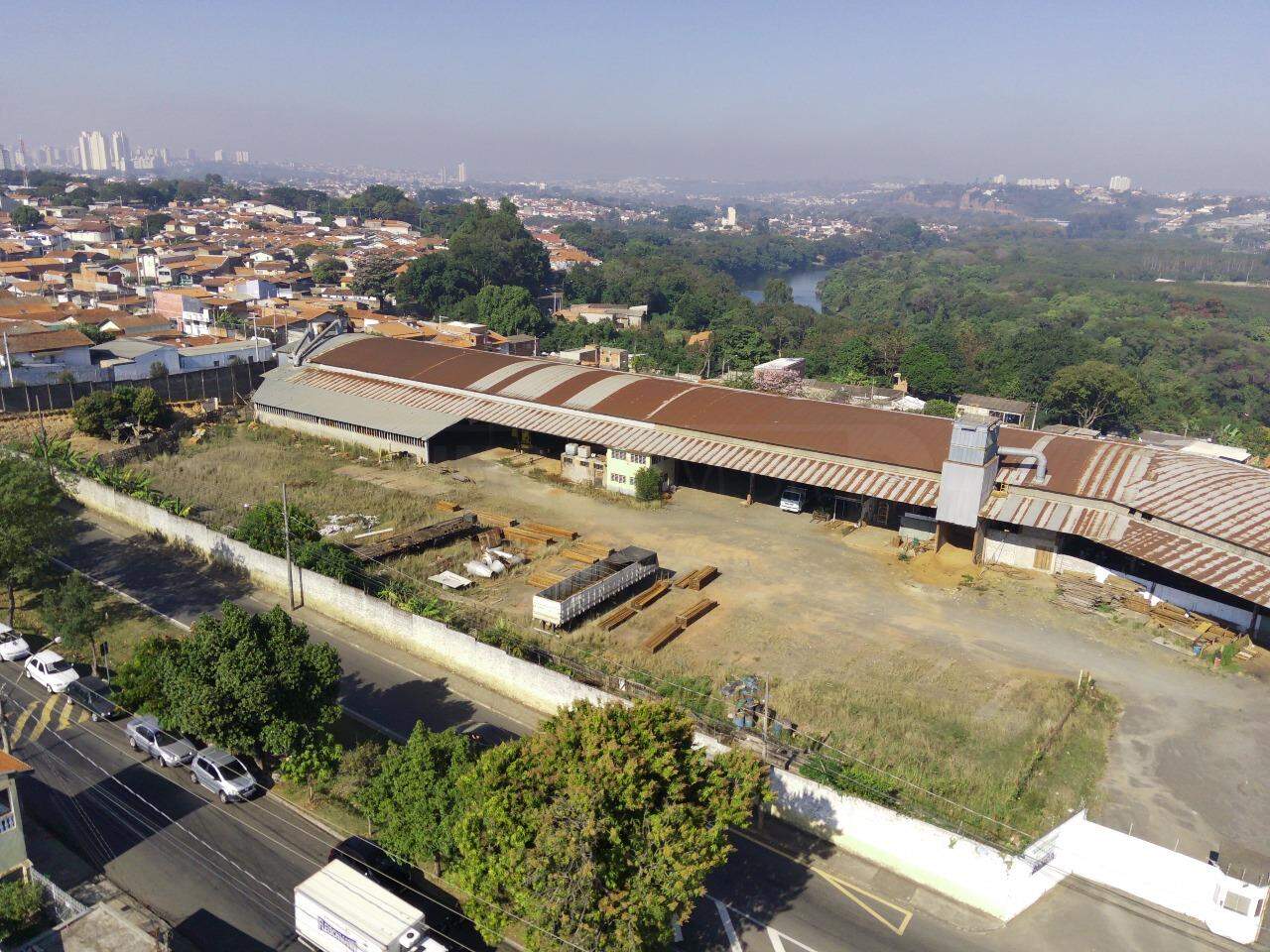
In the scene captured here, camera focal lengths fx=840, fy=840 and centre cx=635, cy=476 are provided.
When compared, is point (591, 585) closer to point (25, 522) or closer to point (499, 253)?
point (25, 522)

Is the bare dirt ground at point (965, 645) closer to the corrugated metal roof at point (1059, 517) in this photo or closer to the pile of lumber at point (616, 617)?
the pile of lumber at point (616, 617)

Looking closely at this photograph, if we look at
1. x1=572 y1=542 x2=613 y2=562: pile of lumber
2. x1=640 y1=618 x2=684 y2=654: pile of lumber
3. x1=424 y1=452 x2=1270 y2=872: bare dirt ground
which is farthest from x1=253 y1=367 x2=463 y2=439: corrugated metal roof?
x1=640 y1=618 x2=684 y2=654: pile of lumber

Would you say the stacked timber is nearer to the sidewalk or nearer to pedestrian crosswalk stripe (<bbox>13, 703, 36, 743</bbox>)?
→ pedestrian crosswalk stripe (<bbox>13, 703, 36, 743</bbox>)

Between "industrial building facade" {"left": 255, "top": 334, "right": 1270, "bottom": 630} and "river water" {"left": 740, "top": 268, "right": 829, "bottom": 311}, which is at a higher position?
"industrial building facade" {"left": 255, "top": 334, "right": 1270, "bottom": 630}

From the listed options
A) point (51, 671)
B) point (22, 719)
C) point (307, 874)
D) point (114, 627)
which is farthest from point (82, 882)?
point (114, 627)

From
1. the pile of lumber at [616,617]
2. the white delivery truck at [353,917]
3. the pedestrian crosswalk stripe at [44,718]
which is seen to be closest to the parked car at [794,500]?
the pile of lumber at [616,617]

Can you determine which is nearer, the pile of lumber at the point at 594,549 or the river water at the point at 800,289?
the pile of lumber at the point at 594,549
